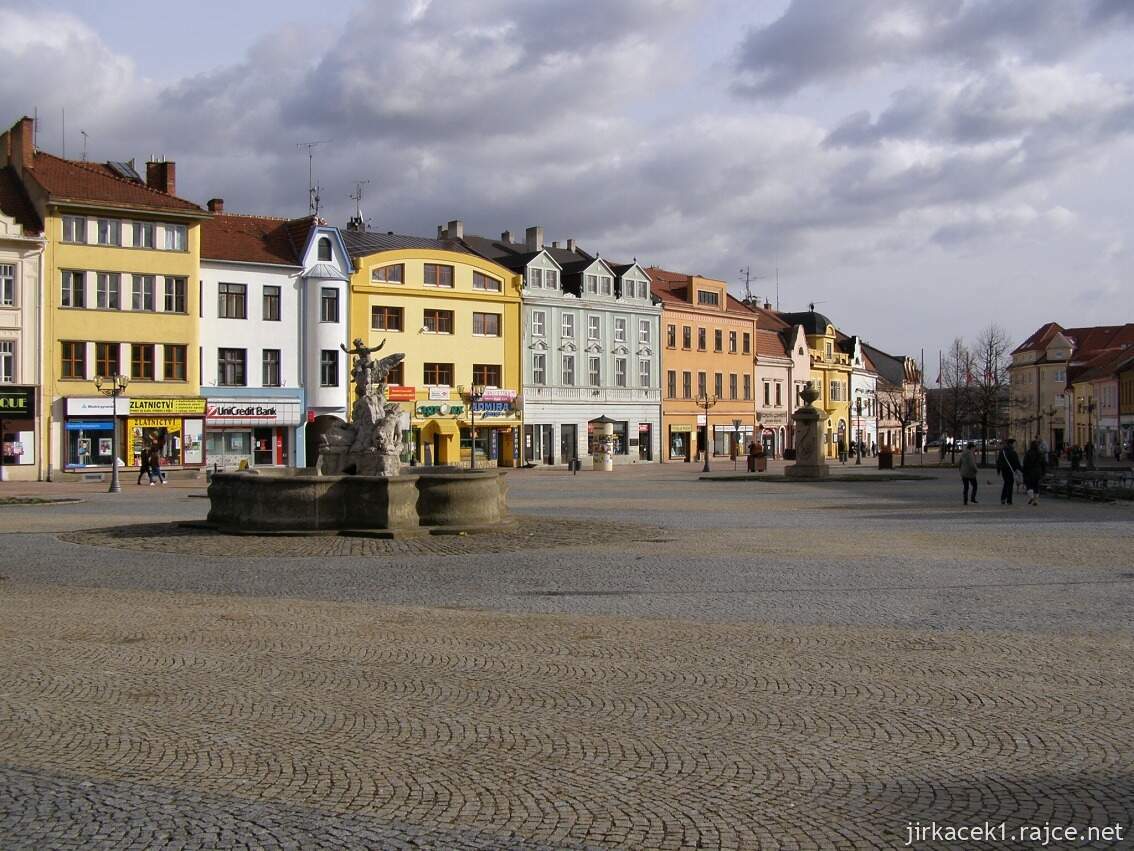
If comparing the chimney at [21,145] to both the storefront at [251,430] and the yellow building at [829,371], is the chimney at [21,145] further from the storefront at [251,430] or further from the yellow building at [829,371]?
the yellow building at [829,371]

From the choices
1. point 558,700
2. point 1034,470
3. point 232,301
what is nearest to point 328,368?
point 232,301

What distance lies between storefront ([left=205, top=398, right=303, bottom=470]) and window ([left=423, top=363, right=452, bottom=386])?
820 cm

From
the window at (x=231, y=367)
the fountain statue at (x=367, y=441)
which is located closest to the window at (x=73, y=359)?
the window at (x=231, y=367)

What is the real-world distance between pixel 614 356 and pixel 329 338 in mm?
20423

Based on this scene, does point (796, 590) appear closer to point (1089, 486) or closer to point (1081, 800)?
point (1081, 800)

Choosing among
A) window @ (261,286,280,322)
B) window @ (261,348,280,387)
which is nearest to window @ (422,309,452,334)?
window @ (261,286,280,322)

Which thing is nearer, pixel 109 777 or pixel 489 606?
pixel 109 777

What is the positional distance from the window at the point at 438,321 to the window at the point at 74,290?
1786cm

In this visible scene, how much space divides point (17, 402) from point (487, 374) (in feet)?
81.3

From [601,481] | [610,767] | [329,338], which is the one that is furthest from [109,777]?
[329,338]

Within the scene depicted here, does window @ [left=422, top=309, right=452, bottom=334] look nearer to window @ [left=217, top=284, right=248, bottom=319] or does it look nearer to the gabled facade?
the gabled facade

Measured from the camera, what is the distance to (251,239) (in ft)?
186

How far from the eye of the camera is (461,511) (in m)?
19.8

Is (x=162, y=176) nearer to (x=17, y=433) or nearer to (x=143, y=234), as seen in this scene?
(x=143, y=234)
